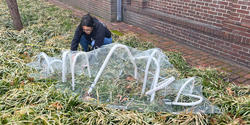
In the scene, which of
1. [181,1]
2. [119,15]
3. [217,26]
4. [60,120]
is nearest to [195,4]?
[181,1]

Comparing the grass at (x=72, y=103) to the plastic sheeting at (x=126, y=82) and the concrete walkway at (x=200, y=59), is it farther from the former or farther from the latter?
the concrete walkway at (x=200, y=59)

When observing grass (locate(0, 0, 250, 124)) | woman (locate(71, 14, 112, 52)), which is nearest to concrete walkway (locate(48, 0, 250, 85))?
grass (locate(0, 0, 250, 124))

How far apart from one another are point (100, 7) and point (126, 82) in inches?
243

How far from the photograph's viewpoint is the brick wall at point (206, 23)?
4.50 meters

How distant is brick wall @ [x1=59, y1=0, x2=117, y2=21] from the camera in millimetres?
8141

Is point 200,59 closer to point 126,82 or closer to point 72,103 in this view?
point 126,82

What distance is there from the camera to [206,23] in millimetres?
5363

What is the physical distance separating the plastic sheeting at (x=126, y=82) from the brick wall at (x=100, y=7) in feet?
16.5

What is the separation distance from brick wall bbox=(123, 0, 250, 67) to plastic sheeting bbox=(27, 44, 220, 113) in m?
2.01

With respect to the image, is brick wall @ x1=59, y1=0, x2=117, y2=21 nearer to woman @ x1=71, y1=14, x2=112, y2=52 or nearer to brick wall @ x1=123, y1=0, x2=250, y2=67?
brick wall @ x1=123, y1=0, x2=250, y2=67

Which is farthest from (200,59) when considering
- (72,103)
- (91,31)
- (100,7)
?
(100,7)

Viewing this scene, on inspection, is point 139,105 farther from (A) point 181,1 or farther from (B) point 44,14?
(B) point 44,14

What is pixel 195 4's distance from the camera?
5.55 metres

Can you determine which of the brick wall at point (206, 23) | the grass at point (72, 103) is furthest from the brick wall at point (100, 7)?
the grass at point (72, 103)
